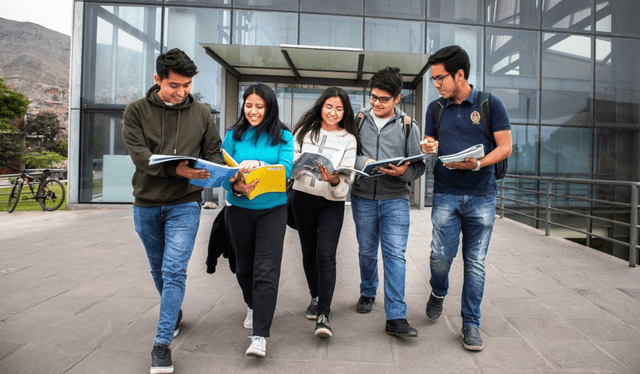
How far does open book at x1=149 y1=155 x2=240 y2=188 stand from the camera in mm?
2240

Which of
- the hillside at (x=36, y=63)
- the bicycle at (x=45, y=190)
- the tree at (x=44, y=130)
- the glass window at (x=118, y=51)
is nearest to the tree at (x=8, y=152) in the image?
the tree at (x=44, y=130)

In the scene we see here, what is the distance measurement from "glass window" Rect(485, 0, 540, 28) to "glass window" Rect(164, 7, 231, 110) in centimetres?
740

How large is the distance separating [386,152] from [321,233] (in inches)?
30.5

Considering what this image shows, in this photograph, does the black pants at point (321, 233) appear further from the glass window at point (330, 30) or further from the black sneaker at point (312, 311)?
the glass window at point (330, 30)

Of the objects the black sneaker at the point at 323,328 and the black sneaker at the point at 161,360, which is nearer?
the black sneaker at the point at 161,360

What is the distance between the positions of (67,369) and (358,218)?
2087 millimetres

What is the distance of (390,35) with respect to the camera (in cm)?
1184

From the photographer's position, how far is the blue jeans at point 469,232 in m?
2.96

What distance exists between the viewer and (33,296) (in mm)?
3891

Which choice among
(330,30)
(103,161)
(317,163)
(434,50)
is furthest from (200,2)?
(317,163)

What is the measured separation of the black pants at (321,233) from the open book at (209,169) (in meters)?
0.73

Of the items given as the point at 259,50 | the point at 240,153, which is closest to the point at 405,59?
the point at 259,50

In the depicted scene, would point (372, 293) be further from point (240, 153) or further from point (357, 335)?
point (240, 153)

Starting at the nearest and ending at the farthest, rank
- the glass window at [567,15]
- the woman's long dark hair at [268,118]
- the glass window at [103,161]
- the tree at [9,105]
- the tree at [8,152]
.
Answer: the woman's long dark hair at [268,118]
the glass window at [103,161]
the glass window at [567,15]
the tree at [9,105]
the tree at [8,152]
